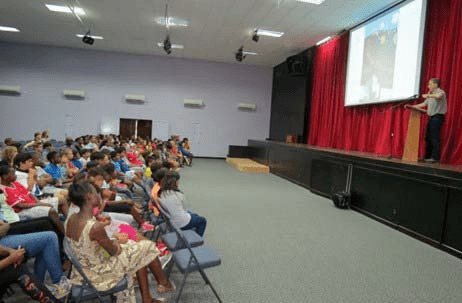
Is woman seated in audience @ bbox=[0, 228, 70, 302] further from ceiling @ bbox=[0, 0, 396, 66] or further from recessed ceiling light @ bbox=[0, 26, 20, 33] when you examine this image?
recessed ceiling light @ bbox=[0, 26, 20, 33]

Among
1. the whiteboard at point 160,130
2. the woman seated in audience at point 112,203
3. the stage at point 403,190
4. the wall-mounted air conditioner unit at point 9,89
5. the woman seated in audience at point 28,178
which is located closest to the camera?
the woman seated in audience at point 28,178

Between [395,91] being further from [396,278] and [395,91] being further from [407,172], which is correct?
[396,278]

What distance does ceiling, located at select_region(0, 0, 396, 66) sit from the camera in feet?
23.7

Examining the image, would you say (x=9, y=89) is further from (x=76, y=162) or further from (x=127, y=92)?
(x=76, y=162)

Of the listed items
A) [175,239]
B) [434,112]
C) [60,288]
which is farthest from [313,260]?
[434,112]

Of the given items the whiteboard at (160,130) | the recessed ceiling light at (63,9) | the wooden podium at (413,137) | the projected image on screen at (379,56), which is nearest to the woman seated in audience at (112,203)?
the wooden podium at (413,137)

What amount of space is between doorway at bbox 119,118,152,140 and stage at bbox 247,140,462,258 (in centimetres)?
837

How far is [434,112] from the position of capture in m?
5.12

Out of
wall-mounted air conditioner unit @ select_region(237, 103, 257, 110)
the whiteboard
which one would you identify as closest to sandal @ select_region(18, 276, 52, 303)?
the whiteboard

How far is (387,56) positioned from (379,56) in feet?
0.86

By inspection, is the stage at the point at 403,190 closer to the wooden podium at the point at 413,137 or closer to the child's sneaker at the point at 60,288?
the wooden podium at the point at 413,137

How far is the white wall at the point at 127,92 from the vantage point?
42.0ft

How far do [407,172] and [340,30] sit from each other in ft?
17.6

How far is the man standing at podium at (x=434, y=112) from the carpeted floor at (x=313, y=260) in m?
1.68
